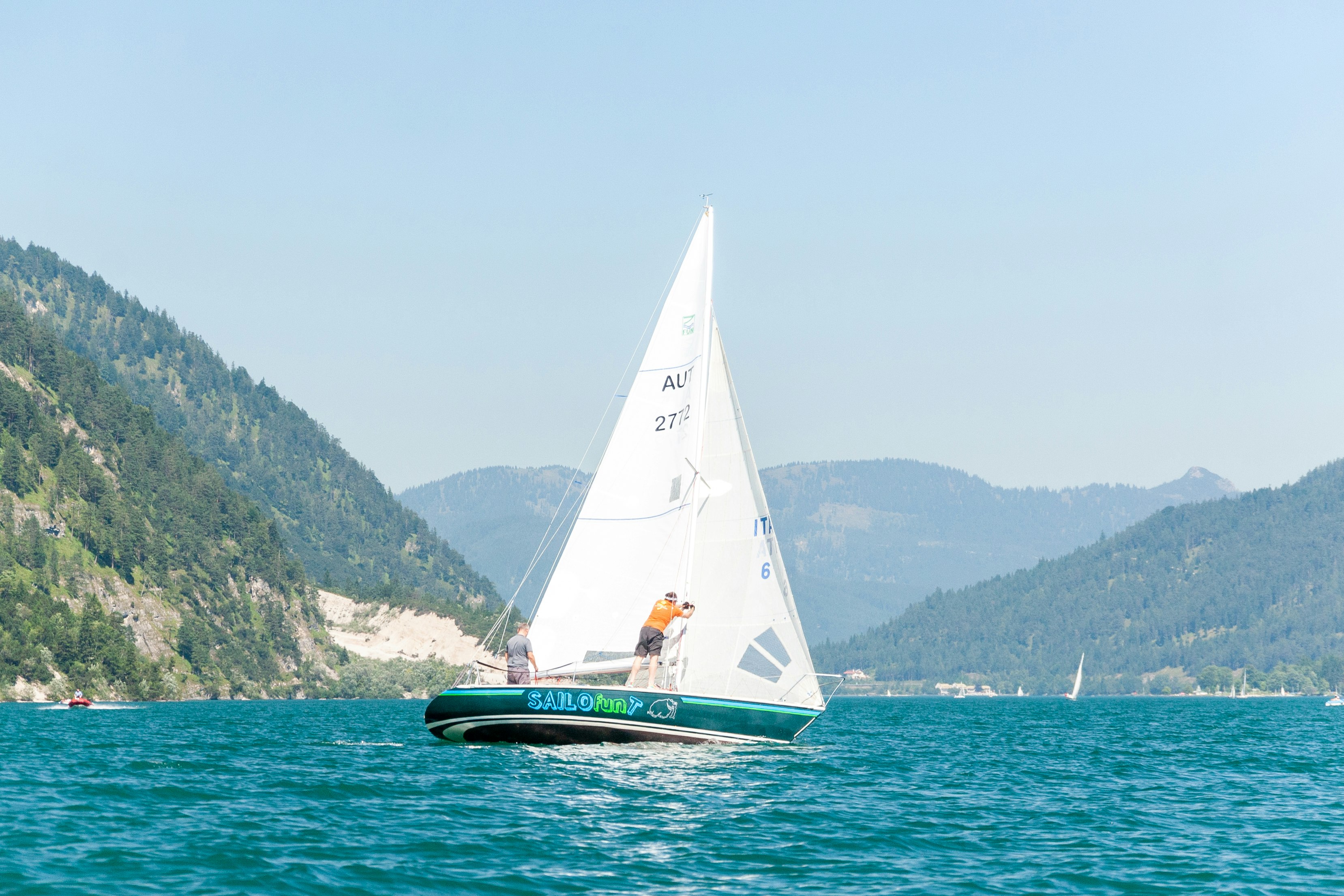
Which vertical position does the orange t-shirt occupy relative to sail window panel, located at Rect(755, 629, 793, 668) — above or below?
above

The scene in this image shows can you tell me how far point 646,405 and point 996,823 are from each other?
17.4 m

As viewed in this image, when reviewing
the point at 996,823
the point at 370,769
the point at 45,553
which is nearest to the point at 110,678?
the point at 45,553

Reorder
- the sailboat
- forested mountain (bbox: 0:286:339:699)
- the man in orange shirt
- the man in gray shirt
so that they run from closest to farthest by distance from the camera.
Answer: the man in orange shirt
the man in gray shirt
the sailboat
forested mountain (bbox: 0:286:339:699)

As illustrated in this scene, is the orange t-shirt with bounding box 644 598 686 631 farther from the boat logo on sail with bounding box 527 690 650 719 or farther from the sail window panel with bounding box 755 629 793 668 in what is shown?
the sail window panel with bounding box 755 629 793 668

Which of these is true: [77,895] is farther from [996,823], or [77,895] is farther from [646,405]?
[646,405]

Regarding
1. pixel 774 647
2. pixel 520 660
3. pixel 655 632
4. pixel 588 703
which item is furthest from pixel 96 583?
pixel 655 632

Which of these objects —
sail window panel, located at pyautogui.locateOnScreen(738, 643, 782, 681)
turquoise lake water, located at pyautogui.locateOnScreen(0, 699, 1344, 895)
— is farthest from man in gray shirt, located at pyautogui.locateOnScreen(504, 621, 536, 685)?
sail window panel, located at pyautogui.locateOnScreen(738, 643, 782, 681)

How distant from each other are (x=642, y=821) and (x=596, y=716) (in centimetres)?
1154

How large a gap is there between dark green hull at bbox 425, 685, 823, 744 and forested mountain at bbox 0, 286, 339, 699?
10351 cm

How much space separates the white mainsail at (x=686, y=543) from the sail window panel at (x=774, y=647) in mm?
39

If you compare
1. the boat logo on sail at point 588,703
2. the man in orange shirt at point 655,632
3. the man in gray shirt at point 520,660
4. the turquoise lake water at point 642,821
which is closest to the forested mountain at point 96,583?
the turquoise lake water at point 642,821

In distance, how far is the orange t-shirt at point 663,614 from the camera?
3931 centimetres

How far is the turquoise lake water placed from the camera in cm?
2145

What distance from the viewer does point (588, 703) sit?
3850cm
